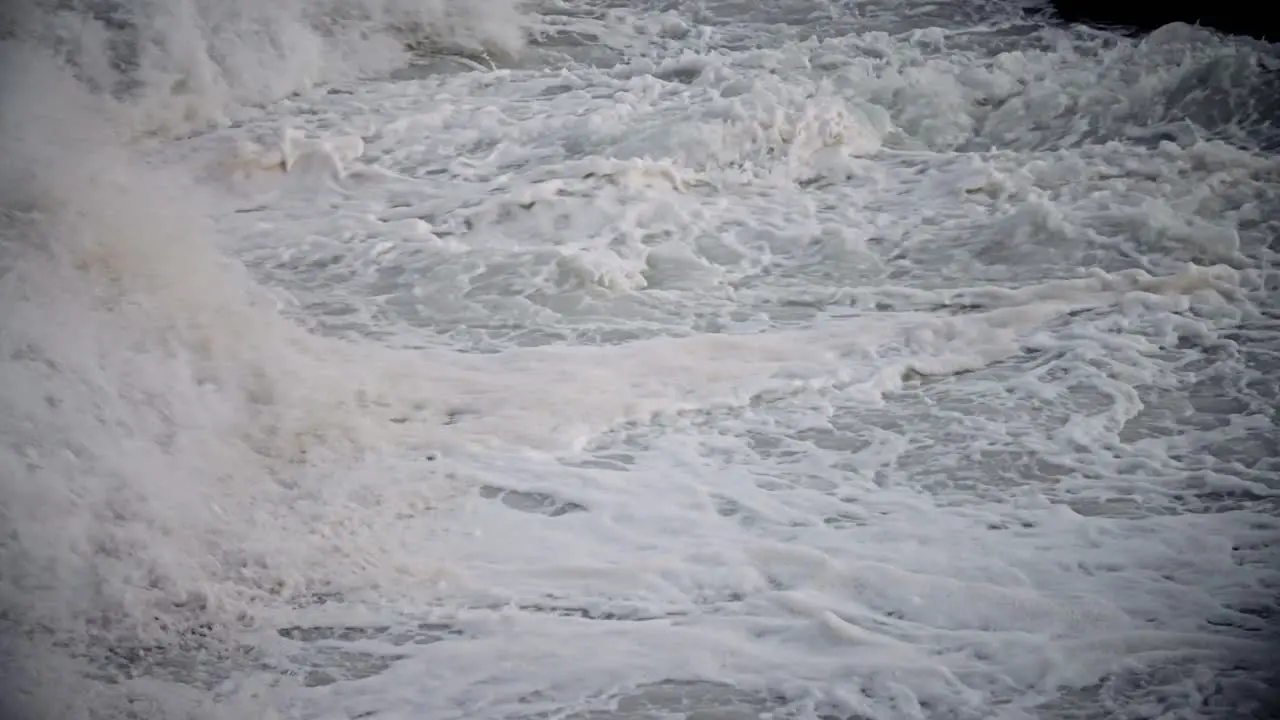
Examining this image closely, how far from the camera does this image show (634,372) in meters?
3.04

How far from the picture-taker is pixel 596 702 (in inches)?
83.7

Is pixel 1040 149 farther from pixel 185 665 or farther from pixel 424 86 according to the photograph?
pixel 185 665

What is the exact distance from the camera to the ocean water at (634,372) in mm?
2223

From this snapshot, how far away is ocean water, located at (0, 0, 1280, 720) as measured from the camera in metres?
2.22

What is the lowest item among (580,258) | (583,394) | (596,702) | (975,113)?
(596,702)

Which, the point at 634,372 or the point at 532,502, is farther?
the point at 634,372

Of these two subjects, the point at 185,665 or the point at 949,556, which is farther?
the point at 949,556

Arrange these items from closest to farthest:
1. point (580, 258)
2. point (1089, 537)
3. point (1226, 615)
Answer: point (1226, 615)
point (1089, 537)
point (580, 258)

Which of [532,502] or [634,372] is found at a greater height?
[634,372]

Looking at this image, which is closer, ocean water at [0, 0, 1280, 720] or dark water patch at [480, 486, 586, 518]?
ocean water at [0, 0, 1280, 720]

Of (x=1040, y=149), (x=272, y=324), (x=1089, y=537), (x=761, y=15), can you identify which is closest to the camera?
(x=1089, y=537)

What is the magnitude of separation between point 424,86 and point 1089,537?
3.19 meters

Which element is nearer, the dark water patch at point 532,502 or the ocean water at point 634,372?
the ocean water at point 634,372

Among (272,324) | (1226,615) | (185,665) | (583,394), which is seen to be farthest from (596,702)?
(272,324)
